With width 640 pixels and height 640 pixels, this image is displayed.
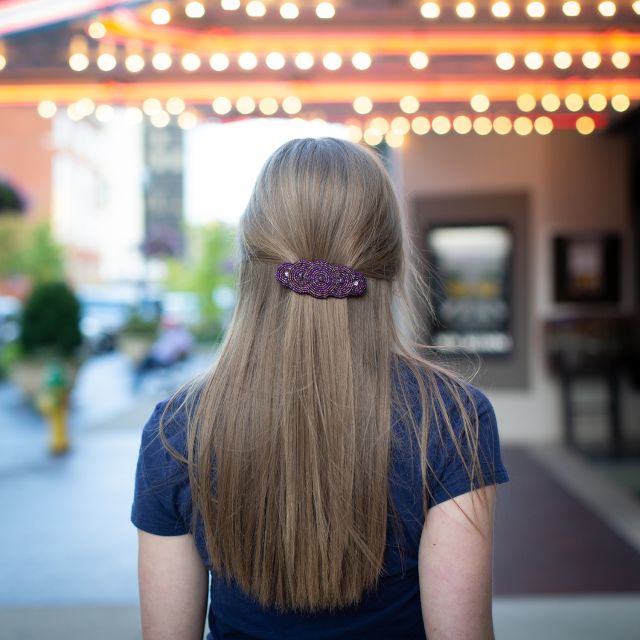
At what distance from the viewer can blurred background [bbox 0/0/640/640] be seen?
4.09m

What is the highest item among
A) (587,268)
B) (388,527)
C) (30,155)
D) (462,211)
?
(30,155)

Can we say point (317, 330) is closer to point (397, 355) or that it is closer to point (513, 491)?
point (397, 355)

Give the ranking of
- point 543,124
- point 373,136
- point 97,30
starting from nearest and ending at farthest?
1. point 97,30
2. point 543,124
3. point 373,136

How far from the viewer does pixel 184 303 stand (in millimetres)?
29641

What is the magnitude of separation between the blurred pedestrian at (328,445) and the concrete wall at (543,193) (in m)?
7.05

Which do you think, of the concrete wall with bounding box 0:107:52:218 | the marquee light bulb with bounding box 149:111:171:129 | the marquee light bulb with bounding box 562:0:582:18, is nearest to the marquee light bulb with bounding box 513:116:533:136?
the marquee light bulb with bounding box 562:0:582:18

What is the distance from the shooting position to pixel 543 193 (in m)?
8.12

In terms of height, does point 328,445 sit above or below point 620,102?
below

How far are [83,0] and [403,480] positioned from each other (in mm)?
3744

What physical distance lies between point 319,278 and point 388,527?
0.44 m

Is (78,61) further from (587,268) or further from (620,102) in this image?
(587,268)

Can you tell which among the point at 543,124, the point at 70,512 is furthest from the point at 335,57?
the point at 70,512

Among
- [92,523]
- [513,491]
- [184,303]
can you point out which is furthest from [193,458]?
[184,303]

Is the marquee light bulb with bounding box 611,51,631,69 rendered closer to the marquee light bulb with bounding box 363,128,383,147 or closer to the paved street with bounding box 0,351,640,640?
the marquee light bulb with bounding box 363,128,383,147
